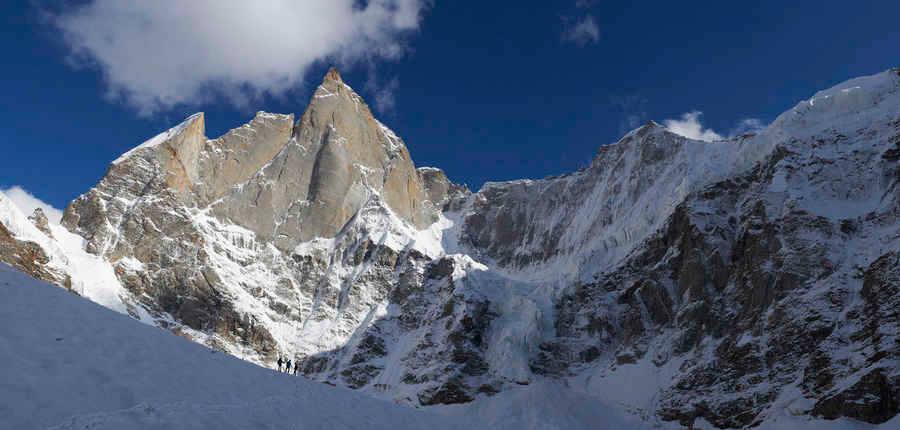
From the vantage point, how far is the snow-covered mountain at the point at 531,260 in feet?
246

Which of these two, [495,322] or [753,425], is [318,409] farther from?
[495,322]

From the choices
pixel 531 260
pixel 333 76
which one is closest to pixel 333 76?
pixel 333 76

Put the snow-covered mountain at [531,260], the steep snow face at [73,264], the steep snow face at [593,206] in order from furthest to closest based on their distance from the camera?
the steep snow face at [593,206], the steep snow face at [73,264], the snow-covered mountain at [531,260]

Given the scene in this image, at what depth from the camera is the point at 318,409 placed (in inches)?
1041

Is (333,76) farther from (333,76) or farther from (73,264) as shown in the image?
(73,264)

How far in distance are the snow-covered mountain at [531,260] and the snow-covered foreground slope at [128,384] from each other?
50.5 m

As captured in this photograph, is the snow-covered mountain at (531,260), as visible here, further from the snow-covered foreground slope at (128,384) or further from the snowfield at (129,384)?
the snow-covered foreground slope at (128,384)

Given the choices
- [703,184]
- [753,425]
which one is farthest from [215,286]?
[753,425]

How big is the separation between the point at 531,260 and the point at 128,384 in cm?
13365

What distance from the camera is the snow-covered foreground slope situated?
18984mm

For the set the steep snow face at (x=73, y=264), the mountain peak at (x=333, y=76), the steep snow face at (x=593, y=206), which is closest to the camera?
the steep snow face at (x=73, y=264)

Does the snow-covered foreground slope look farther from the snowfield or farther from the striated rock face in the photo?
the striated rock face

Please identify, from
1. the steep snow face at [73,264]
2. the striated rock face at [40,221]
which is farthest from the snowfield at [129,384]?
the striated rock face at [40,221]

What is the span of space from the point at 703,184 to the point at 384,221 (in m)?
75.0
